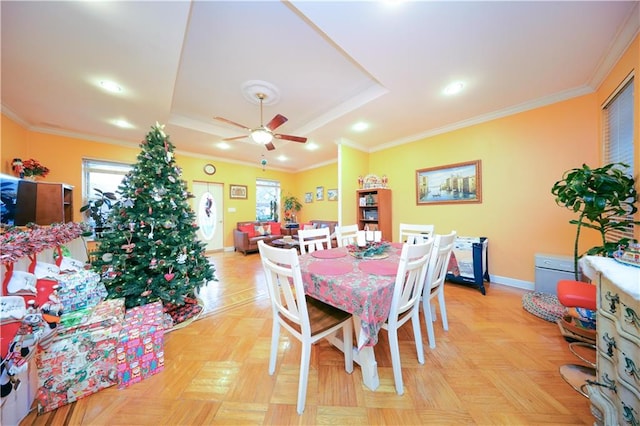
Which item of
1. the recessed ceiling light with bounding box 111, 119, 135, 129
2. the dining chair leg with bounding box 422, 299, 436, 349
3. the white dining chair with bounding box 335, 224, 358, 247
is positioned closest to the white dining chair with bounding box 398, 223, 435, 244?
the white dining chair with bounding box 335, 224, 358, 247

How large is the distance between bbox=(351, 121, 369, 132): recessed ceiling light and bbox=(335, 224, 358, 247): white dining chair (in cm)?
175

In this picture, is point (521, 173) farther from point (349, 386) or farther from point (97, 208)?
point (97, 208)

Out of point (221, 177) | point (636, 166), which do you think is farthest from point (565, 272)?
point (221, 177)

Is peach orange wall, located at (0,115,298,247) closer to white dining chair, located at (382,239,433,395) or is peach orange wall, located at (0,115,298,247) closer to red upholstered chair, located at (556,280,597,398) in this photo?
white dining chair, located at (382,239,433,395)

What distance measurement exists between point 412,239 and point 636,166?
1767mm

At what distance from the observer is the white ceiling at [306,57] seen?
147 centimetres

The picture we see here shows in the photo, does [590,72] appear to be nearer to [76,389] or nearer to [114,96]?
[76,389]

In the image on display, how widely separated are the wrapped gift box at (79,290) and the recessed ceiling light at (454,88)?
394 centimetres

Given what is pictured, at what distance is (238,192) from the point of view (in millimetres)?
5656

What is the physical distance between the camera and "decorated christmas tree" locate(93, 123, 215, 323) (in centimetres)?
195

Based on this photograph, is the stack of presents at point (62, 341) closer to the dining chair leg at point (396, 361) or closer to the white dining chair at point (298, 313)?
the white dining chair at point (298, 313)

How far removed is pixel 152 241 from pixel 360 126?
127 inches

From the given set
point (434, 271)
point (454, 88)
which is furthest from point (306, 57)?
point (434, 271)

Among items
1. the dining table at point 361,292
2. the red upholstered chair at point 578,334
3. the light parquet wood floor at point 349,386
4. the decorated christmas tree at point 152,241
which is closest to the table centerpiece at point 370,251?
the dining table at point 361,292
